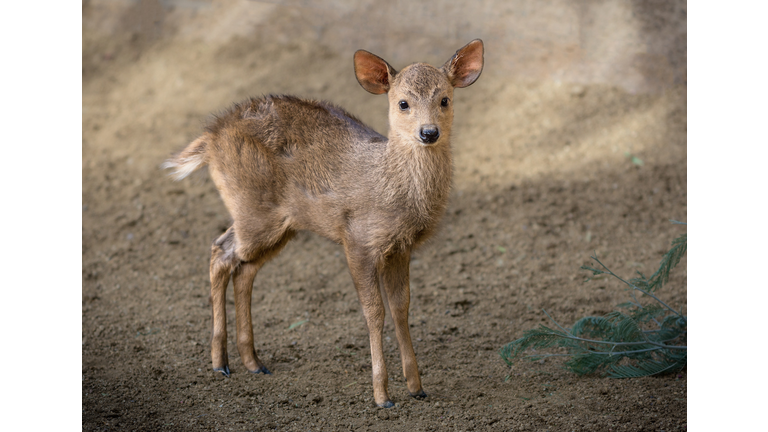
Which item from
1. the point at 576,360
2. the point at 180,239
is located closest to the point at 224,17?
the point at 180,239

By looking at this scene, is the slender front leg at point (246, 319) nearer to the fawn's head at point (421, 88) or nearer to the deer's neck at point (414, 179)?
the deer's neck at point (414, 179)

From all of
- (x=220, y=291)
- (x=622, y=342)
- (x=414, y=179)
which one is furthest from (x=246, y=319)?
(x=622, y=342)

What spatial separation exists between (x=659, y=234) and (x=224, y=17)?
6.79m

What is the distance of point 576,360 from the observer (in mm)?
4414

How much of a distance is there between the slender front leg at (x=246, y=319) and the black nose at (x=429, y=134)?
161 centimetres

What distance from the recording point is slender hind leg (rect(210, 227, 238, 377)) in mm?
4793

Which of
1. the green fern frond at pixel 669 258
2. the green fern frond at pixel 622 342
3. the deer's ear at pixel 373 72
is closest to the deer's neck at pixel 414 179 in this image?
the deer's ear at pixel 373 72

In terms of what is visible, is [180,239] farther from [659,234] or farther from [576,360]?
[659,234]

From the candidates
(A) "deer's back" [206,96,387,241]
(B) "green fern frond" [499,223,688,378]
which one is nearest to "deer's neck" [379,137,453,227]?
(A) "deer's back" [206,96,387,241]

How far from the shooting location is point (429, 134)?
388 centimetres

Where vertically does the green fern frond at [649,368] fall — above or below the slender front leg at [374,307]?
below

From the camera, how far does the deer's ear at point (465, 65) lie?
4160 mm

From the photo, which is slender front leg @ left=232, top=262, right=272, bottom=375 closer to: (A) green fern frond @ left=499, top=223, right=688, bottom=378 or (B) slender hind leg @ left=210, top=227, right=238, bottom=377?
(B) slender hind leg @ left=210, top=227, right=238, bottom=377

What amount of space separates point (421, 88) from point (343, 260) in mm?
3065
